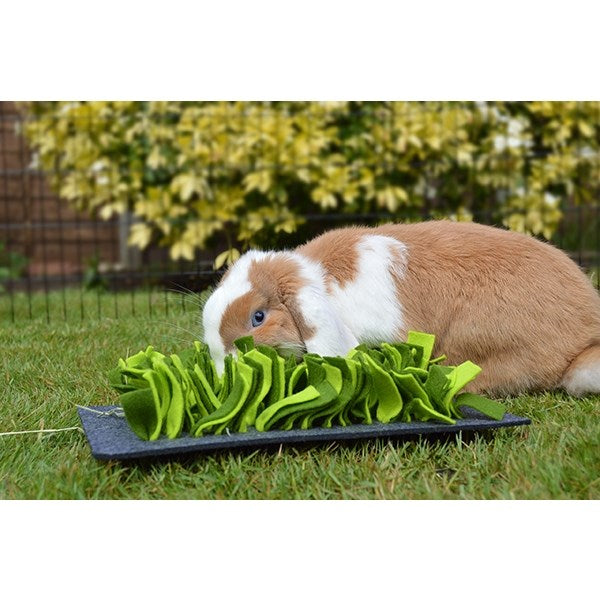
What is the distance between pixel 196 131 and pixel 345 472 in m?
2.34

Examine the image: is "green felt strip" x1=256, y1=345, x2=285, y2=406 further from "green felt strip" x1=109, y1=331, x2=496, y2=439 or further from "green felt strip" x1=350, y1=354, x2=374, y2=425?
"green felt strip" x1=350, y1=354, x2=374, y2=425

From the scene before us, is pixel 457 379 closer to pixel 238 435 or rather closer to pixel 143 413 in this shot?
pixel 238 435

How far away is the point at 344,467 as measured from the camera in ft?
5.31

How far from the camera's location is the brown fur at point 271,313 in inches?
76.1

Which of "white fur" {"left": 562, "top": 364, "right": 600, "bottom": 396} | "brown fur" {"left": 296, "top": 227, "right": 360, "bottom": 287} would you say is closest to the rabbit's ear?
"brown fur" {"left": 296, "top": 227, "right": 360, "bottom": 287}

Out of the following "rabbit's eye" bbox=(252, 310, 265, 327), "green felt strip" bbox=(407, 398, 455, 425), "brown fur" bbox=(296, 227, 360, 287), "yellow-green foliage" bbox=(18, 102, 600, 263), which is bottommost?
"green felt strip" bbox=(407, 398, 455, 425)

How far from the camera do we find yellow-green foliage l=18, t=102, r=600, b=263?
131 inches

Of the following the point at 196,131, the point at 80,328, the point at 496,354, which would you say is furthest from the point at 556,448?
the point at 196,131

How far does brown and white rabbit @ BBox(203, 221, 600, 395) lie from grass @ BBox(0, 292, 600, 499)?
103 mm

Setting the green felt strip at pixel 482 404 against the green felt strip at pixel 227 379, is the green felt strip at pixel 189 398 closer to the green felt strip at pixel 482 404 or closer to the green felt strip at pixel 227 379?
the green felt strip at pixel 227 379

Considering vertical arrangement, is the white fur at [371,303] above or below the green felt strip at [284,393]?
above

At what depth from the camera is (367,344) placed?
80.6 inches

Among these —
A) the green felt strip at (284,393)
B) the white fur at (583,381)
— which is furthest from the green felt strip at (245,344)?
the white fur at (583,381)

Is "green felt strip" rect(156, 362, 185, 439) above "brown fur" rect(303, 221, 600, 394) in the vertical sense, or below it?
below
